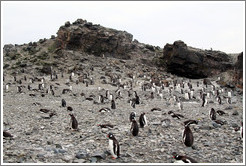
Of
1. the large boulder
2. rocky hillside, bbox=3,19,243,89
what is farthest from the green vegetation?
the large boulder

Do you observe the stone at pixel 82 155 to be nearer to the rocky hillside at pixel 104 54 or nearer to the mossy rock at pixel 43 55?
the rocky hillside at pixel 104 54

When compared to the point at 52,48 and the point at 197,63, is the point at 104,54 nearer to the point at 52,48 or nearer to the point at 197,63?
the point at 52,48

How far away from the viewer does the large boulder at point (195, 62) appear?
40.9 meters

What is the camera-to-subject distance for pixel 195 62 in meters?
40.8

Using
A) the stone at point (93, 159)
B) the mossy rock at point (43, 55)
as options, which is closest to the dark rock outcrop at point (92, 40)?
the mossy rock at point (43, 55)

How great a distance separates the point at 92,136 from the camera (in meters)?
8.11

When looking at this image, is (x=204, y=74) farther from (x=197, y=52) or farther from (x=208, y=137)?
(x=208, y=137)

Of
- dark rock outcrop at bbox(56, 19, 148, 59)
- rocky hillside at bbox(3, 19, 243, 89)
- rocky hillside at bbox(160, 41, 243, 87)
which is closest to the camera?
rocky hillside at bbox(3, 19, 243, 89)

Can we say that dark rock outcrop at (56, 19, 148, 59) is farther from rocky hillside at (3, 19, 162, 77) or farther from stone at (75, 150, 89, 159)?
stone at (75, 150, 89, 159)

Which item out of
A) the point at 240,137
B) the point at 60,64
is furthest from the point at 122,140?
the point at 60,64

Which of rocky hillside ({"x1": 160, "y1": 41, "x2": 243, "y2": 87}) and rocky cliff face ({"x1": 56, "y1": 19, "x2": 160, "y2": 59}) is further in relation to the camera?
rocky cliff face ({"x1": 56, "y1": 19, "x2": 160, "y2": 59})

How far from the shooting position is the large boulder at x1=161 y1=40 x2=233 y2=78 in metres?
40.9

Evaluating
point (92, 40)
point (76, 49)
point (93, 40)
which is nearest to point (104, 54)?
point (93, 40)

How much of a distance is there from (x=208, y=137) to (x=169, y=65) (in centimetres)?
3586
